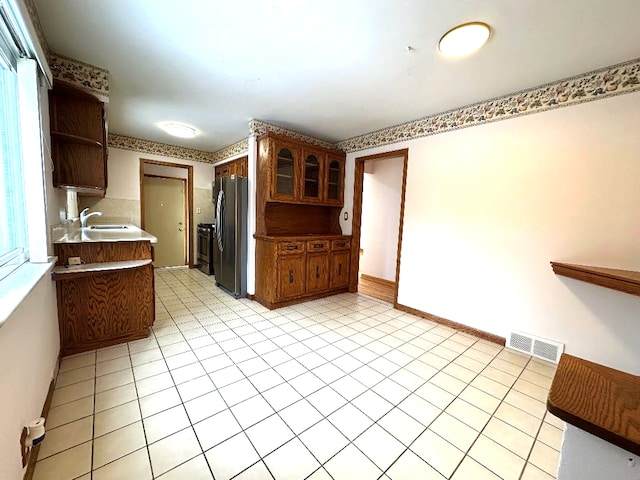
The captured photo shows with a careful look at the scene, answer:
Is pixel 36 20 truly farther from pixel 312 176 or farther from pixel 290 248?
pixel 312 176

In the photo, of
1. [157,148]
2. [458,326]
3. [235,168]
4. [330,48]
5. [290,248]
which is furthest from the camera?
[157,148]

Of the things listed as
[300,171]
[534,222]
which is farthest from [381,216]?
[534,222]

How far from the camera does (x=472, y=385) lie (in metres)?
1.92

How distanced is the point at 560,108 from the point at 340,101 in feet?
6.36

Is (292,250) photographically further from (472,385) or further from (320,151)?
(472,385)

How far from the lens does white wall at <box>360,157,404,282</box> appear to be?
4.70 meters

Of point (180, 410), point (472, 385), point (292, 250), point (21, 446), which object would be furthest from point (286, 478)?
point (292, 250)

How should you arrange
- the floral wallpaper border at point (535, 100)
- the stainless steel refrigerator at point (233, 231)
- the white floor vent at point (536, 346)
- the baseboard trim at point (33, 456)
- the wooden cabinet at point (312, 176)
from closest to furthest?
the baseboard trim at point (33, 456) < the floral wallpaper border at point (535, 100) < the white floor vent at point (536, 346) < the stainless steel refrigerator at point (233, 231) < the wooden cabinet at point (312, 176)

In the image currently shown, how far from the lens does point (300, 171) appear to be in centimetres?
361

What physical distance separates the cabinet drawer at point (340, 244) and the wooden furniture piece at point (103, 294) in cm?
230

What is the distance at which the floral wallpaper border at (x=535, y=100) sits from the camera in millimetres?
1936

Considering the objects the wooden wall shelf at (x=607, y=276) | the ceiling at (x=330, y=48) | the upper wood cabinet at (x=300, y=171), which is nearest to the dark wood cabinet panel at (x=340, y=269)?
the upper wood cabinet at (x=300, y=171)

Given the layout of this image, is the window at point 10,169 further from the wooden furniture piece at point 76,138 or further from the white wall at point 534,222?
the white wall at point 534,222

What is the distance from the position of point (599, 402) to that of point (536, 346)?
2.35 metres
